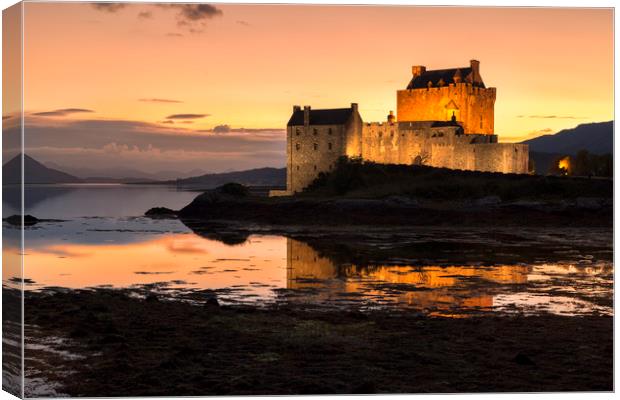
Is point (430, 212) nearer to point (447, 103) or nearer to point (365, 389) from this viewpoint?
point (447, 103)

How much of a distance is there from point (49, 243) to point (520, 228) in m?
18.6

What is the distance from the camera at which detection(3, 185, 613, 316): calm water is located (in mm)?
15805

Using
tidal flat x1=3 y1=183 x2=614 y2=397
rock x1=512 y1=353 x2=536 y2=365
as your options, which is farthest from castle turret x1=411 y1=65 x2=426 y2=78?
rock x1=512 y1=353 x2=536 y2=365

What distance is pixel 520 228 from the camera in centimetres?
3531

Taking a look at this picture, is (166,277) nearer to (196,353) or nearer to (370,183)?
(196,353)

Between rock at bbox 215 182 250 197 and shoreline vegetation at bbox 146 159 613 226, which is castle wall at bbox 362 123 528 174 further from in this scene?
rock at bbox 215 182 250 197

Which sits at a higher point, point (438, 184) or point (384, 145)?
point (384, 145)

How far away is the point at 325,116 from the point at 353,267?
32.4m

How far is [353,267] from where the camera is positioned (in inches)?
834

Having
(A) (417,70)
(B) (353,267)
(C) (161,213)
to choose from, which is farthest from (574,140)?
(B) (353,267)

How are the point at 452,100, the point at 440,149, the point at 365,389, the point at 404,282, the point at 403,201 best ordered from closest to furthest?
the point at 365,389, the point at 404,282, the point at 403,201, the point at 440,149, the point at 452,100

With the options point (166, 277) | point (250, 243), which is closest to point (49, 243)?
point (250, 243)

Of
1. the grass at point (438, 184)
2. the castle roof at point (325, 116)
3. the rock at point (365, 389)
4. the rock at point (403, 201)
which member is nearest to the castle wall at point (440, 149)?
the castle roof at point (325, 116)

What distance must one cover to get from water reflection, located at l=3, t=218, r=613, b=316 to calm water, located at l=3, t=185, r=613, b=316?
0.09ft
